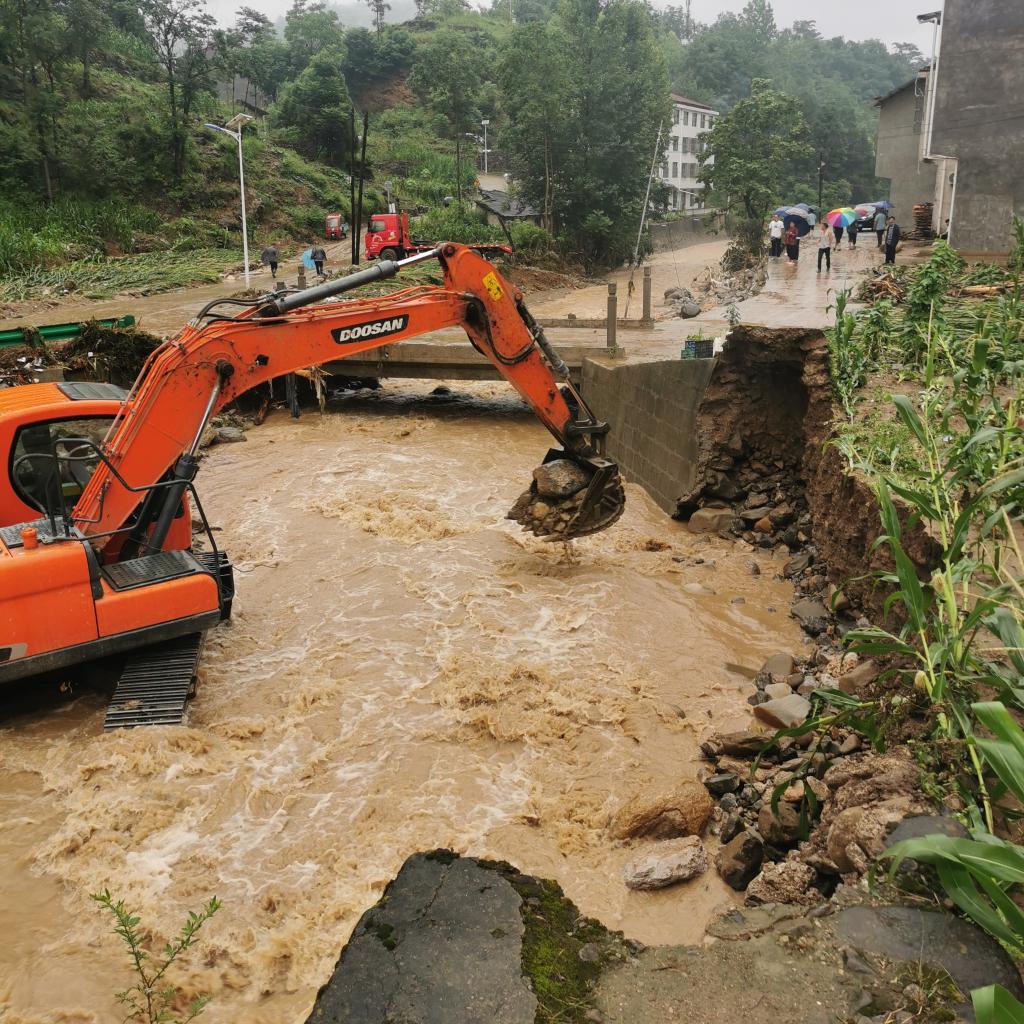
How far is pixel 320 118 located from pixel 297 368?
162ft

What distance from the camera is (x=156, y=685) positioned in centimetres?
740

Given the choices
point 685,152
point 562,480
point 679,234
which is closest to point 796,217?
point 679,234

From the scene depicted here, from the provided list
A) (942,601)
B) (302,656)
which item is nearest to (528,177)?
(302,656)

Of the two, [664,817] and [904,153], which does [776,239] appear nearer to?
[904,153]

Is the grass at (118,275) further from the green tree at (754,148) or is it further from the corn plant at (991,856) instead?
the corn plant at (991,856)

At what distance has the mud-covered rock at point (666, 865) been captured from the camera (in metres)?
5.68

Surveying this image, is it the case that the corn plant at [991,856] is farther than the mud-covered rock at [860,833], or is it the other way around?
the mud-covered rock at [860,833]

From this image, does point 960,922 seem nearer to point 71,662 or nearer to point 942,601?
point 942,601

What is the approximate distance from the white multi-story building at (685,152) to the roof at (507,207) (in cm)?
2144

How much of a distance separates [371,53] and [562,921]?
76199 mm

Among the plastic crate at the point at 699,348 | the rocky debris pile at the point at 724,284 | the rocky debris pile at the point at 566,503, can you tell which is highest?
the rocky debris pile at the point at 724,284

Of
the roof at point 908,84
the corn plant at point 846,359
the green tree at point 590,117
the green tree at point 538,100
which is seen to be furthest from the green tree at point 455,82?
the corn plant at point 846,359

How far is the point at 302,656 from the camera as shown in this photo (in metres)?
8.93

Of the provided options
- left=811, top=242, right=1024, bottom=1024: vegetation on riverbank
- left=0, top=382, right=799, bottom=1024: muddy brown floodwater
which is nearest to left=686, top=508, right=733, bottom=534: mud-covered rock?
left=0, top=382, right=799, bottom=1024: muddy brown floodwater
